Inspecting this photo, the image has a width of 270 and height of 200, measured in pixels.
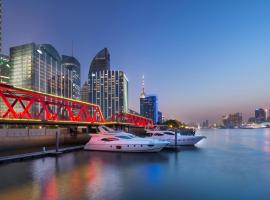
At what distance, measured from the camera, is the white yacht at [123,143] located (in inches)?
1396

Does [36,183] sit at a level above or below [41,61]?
below


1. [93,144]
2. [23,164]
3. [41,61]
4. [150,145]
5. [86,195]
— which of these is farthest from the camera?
[41,61]

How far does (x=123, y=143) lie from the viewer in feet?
118

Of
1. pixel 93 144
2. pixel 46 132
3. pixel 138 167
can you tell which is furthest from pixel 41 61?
pixel 138 167

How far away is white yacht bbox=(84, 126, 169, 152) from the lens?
3547 cm

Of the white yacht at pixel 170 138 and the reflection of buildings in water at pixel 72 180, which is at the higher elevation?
the white yacht at pixel 170 138

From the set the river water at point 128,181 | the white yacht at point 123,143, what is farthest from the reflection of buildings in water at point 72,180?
the white yacht at point 123,143

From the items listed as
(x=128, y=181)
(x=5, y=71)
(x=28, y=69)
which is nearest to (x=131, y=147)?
(x=128, y=181)

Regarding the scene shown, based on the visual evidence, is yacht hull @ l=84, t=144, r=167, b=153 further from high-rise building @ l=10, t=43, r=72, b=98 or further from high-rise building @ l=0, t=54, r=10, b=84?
high-rise building @ l=0, t=54, r=10, b=84

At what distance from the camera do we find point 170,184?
18.9m

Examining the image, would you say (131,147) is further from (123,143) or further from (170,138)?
(170,138)

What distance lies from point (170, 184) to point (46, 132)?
47017mm

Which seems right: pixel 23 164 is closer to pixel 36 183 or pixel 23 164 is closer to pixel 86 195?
pixel 36 183

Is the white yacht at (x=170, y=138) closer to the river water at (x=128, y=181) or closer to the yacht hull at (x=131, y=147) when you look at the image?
the yacht hull at (x=131, y=147)
